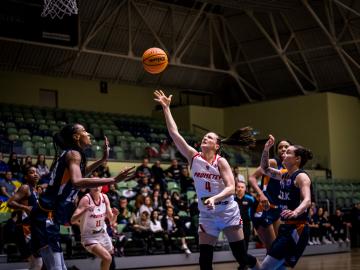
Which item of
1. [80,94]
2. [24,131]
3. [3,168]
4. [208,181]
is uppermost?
[80,94]

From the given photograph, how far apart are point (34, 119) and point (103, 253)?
13.7 meters

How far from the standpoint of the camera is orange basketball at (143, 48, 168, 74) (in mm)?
9539

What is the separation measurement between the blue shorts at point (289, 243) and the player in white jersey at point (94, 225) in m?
2.84

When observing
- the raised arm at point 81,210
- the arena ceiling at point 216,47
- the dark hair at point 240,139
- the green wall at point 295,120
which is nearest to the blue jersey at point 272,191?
the dark hair at point 240,139

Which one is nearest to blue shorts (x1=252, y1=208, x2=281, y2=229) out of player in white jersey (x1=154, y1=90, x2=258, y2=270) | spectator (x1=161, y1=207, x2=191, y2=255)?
player in white jersey (x1=154, y1=90, x2=258, y2=270)

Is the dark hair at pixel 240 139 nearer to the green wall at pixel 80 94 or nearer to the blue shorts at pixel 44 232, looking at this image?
the blue shorts at pixel 44 232

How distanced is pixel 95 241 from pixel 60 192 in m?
2.69

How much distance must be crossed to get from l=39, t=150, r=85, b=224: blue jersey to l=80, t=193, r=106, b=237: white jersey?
2.50 meters

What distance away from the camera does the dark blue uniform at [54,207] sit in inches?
257

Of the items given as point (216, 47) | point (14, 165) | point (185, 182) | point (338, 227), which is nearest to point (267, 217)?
point (14, 165)

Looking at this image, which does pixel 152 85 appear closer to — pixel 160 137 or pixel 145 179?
pixel 160 137

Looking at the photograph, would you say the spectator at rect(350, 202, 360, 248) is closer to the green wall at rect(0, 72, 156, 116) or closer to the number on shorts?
the green wall at rect(0, 72, 156, 116)

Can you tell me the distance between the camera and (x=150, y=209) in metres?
15.7

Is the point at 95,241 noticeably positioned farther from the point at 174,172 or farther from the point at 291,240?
the point at 174,172
